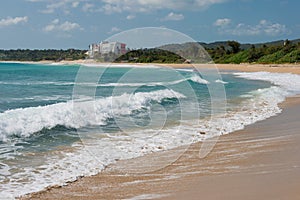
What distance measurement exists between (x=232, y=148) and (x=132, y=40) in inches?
119

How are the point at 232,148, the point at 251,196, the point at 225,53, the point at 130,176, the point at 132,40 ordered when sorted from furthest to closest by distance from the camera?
the point at 225,53, the point at 232,148, the point at 132,40, the point at 130,176, the point at 251,196

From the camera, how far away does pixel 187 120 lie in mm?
11750

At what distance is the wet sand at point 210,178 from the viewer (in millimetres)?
4684

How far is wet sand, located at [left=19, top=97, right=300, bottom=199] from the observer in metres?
4.68

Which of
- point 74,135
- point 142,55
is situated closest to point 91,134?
point 74,135

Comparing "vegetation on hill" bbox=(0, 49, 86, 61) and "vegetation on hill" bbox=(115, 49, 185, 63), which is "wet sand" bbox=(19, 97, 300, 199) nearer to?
"vegetation on hill" bbox=(115, 49, 185, 63)

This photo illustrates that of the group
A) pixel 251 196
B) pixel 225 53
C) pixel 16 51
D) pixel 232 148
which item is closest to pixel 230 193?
pixel 251 196

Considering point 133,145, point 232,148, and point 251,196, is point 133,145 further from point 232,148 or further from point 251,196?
point 251,196

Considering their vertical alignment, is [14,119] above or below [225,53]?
below

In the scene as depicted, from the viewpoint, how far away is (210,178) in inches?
211

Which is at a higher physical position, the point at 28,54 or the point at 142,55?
the point at 28,54

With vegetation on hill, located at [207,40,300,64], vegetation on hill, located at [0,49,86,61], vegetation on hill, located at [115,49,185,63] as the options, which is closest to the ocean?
vegetation on hill, located at [115,49,185,63]

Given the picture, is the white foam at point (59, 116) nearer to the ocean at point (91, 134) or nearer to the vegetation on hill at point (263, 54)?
the ocean at point (91, 134)

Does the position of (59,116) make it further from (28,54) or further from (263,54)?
(28,54)
